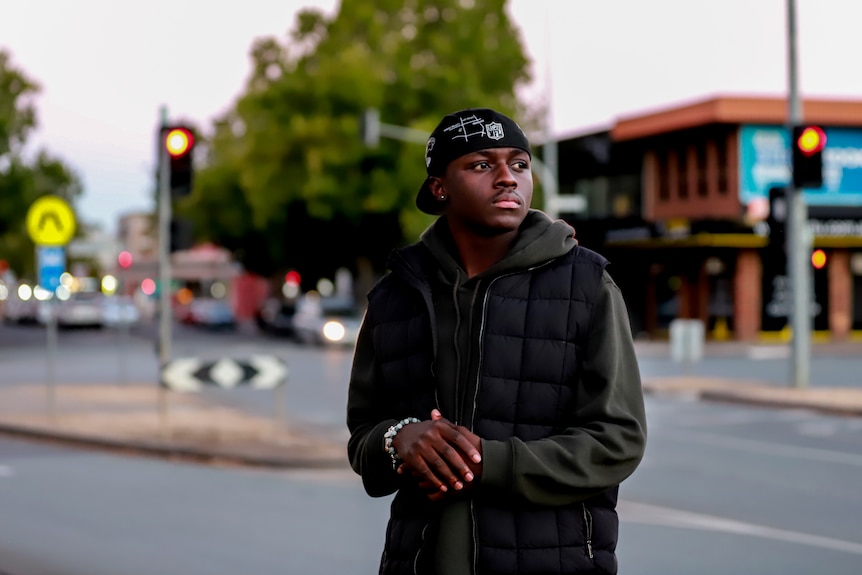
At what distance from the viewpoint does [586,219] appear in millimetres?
45344

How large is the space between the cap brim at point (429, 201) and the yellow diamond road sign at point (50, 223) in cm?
1453

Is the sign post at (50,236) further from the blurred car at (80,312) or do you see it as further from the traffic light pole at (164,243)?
the blurred car at (80,312)

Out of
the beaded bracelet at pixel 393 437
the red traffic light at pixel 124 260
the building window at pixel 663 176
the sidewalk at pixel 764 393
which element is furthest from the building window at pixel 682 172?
the beaded bracelet at pixel 393 437

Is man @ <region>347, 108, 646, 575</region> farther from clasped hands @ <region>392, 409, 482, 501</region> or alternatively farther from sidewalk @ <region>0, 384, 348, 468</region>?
sidewalk @ <region>0, 384, 348, 468</region>

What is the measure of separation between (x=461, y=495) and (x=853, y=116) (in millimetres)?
41422

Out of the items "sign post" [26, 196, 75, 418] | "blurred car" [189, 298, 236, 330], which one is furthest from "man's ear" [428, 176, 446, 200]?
"blurred car" [189, 298, 236, 330]

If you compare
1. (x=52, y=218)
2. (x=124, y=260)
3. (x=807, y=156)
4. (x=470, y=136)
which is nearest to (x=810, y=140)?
(x=807, y=156)

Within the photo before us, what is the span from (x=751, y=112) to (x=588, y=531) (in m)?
39.6

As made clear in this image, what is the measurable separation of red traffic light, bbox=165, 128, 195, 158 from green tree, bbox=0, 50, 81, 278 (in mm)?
40329

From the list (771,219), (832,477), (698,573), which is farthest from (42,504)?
(771,219)

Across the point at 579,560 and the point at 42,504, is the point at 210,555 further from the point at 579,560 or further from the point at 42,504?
the point at 579,560

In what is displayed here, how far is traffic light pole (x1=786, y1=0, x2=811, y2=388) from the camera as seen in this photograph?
65.8 feet

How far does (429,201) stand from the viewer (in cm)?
284

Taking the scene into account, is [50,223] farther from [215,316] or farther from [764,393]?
[215,316]
